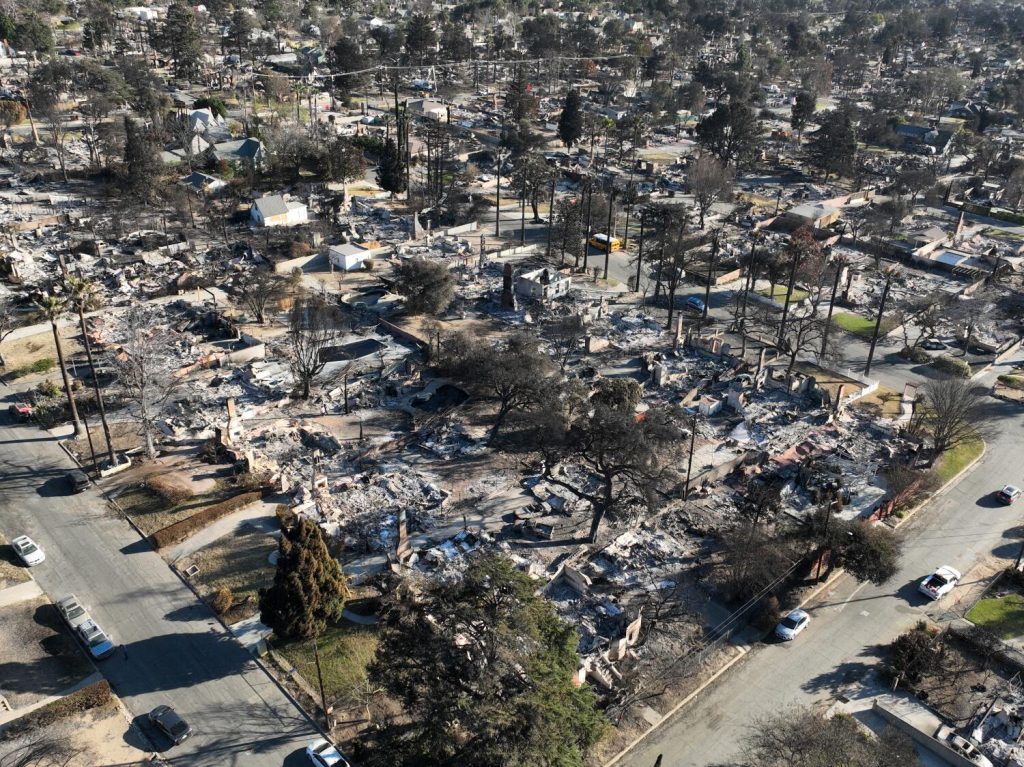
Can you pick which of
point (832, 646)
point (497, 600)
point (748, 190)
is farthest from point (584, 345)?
point (748, 190)

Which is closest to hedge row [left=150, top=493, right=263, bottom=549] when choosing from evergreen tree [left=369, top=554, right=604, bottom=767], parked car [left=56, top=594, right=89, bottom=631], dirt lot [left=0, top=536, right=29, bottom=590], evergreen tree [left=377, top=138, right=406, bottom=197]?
parked car [left=56, top=594, right=89, bottom=631]

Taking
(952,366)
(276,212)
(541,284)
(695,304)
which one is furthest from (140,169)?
(952,366)

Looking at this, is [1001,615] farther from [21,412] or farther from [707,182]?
[707,182]

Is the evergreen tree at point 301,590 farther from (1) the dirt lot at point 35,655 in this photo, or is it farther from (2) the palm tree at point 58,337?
(2) the palm tree at point 58,337

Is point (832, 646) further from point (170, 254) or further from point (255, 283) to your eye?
point (170, 254)

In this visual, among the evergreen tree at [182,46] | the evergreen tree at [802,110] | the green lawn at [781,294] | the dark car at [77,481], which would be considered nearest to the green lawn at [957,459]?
the green lawn at [781,294]

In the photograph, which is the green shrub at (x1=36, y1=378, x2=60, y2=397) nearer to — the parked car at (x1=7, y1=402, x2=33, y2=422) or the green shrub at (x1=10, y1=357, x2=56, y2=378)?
the parked car at (x1=7, y1=402, x2=33, y2=422)
